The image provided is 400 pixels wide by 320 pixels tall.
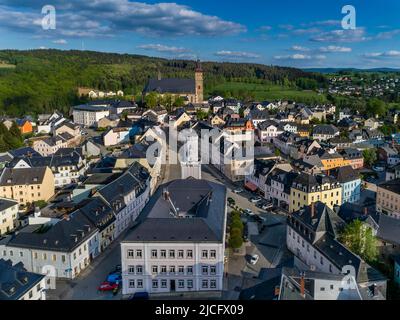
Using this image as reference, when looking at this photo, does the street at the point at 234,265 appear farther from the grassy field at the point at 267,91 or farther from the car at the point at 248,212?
the grassy field at the point at 267,91

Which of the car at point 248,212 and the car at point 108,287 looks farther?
the car at point 248,212

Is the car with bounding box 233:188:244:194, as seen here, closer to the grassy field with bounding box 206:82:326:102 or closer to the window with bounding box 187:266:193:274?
the window with bounding box 187:266:193:274

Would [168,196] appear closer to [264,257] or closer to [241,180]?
[264,257]

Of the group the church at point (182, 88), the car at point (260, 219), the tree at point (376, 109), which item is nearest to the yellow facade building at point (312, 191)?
the car at point (260, 219)

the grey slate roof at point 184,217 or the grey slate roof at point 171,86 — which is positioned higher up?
the grey slate roof at point 171,86

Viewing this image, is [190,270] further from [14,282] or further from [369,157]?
[369,157]

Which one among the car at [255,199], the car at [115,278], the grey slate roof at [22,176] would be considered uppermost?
the grey slate roof at [22,176]
